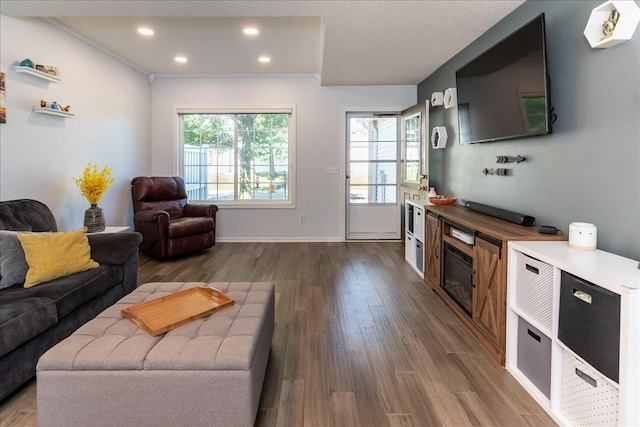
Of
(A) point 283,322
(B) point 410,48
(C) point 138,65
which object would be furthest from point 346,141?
(A) point 283,322

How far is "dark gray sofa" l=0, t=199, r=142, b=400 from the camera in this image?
1.83 m

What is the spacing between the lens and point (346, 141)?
5926 mm

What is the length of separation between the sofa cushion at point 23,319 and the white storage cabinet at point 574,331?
2516 millimetres

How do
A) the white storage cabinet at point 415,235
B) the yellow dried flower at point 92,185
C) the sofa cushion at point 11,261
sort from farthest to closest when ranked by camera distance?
the white storage cabinet at point 415,235
the yellow dried flower at point 92,185
the sofa cushion at point 11,261

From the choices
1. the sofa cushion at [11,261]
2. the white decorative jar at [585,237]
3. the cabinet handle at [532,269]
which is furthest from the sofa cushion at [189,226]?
the white decorative jar at [585,237]

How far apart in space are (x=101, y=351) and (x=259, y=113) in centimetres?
485

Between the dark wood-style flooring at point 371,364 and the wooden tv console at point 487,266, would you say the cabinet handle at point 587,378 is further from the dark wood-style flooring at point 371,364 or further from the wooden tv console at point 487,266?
the wooden tv console at point 487,266

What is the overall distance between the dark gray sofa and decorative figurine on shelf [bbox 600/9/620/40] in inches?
126

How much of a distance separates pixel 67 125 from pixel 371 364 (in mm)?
3756

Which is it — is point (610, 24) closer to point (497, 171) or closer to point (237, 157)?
point (497, 171)

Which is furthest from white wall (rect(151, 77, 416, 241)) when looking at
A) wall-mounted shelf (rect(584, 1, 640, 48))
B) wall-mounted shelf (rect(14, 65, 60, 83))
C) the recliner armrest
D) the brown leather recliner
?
wall-mounted shelf (rect(584, 1, 640, 48))

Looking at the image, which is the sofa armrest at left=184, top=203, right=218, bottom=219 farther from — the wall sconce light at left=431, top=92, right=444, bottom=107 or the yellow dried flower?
the wall sconce light at left=431, top=92, right=444, bottom=107

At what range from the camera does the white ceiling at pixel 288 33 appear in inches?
113

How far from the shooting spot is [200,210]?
535 cm
